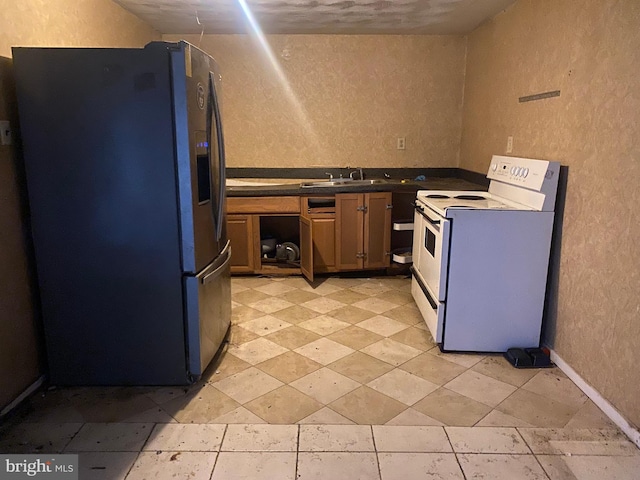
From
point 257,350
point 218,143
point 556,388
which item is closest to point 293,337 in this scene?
point 257,350

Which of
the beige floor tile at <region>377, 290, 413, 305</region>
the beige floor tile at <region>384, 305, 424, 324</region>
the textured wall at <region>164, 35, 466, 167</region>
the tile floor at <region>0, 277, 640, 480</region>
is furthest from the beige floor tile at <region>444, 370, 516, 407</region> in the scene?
the textured wall at <region>164, 35, 466, 167</region>

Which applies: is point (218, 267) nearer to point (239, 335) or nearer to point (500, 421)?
point (239, 335)

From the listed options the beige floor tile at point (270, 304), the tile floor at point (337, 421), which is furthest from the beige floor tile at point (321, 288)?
the tile floor at point (337, 421)

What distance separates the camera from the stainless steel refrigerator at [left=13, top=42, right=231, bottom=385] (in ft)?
6.39

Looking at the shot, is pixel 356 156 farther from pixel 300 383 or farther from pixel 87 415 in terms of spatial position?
pixel 87 415

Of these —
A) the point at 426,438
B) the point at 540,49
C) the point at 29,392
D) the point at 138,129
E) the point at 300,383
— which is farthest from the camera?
the point at 540,49

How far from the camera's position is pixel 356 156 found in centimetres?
429

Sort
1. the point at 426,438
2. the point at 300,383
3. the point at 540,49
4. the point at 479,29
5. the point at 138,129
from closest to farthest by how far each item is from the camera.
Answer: the point at 426,438
the point at 138,129
the point at 300,383
the point at 540,49
the point at 479,29

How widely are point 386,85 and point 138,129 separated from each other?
2729mm

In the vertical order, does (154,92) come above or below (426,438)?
above

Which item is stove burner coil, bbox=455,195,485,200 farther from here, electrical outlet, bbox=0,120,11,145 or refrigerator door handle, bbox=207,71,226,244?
electrical outlet, bbox=0,120,11,145

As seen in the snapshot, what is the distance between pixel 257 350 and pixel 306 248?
1235mm

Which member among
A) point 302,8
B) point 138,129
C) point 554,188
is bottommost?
point 554,188

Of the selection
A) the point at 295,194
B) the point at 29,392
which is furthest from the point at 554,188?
the point at 29,392
